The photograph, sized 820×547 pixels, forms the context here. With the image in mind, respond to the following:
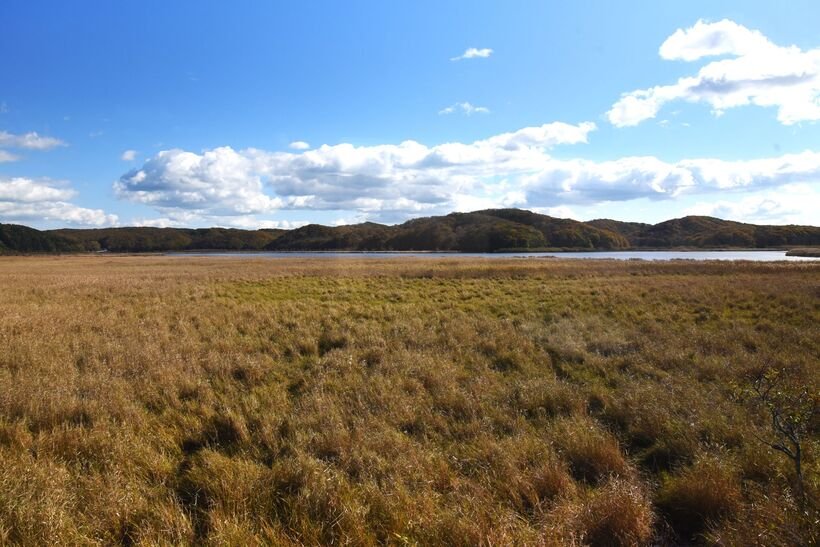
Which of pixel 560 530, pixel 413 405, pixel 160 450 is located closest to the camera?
pixel 560 530

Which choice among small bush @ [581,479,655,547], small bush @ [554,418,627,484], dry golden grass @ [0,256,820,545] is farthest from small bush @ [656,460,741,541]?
small bush @ [554,418,627,484]

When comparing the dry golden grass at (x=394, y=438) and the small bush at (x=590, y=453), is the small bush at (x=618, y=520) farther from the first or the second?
the small bush at (x=590, y=453)

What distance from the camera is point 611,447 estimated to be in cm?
521

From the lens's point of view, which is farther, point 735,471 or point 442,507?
point 735,471

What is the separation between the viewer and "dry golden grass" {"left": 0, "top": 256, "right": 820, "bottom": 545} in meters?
3.92

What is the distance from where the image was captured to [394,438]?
221 inches

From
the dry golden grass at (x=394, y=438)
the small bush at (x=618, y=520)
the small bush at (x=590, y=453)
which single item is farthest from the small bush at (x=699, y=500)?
the small bush at (x=590, y=453)

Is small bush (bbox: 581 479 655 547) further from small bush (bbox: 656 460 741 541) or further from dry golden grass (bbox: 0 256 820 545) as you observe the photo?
small bush (bbox: 656 460 741 541)

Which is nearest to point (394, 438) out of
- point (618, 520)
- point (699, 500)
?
point (618, 520)

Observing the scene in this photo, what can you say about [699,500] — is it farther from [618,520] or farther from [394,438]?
[394,438]

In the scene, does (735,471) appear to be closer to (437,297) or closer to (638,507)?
(638,507)

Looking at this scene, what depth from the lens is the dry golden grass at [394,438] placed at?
3.92m

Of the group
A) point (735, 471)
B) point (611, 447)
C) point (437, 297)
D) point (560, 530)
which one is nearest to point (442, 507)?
point (560, 530)

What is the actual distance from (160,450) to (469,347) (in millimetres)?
7203
